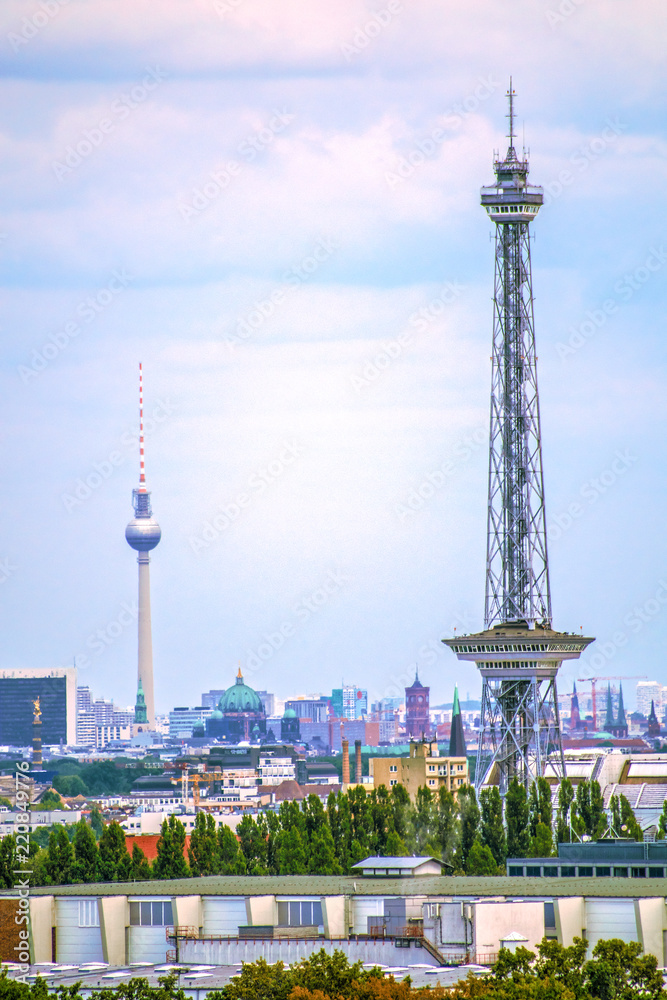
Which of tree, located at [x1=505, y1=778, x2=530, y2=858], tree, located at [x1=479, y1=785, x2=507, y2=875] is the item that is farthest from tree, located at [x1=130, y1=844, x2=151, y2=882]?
tree, located at [x1=505, y1=778, x2=530, y2=858]

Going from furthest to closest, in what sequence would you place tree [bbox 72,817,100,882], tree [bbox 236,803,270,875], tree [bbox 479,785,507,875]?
tree [bbox 479,785,507,875], tree [bbox 72,817,100,882], tree [bbox 236,803,270,875]

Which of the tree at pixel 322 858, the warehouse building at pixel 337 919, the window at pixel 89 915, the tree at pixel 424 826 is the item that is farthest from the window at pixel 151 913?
the tree at pixel 424 826

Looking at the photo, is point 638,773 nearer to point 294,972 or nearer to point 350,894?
point 350,894

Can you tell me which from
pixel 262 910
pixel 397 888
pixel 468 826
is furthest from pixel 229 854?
pixel 262 910

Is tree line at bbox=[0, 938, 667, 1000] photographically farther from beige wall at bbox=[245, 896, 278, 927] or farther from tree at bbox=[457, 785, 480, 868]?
tree at bbox=[457, 785, 480, 868]

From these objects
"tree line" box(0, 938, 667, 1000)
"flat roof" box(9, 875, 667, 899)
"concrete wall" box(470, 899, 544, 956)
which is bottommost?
"tree line" box(0, 938, 667, 1000)

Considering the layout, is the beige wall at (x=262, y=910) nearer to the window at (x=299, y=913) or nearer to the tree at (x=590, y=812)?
the window at (x=299, y=913)

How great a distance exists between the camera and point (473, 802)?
5251 inches

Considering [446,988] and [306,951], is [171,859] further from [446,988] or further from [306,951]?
[446,988]

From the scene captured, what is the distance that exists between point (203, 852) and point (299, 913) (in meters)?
38.7

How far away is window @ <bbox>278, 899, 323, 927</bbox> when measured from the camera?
89250mm

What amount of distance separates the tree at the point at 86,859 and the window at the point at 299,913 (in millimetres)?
34616

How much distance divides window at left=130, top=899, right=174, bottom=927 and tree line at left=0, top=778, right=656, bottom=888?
25.4 metres

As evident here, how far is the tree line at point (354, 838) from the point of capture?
120875 millimetres
